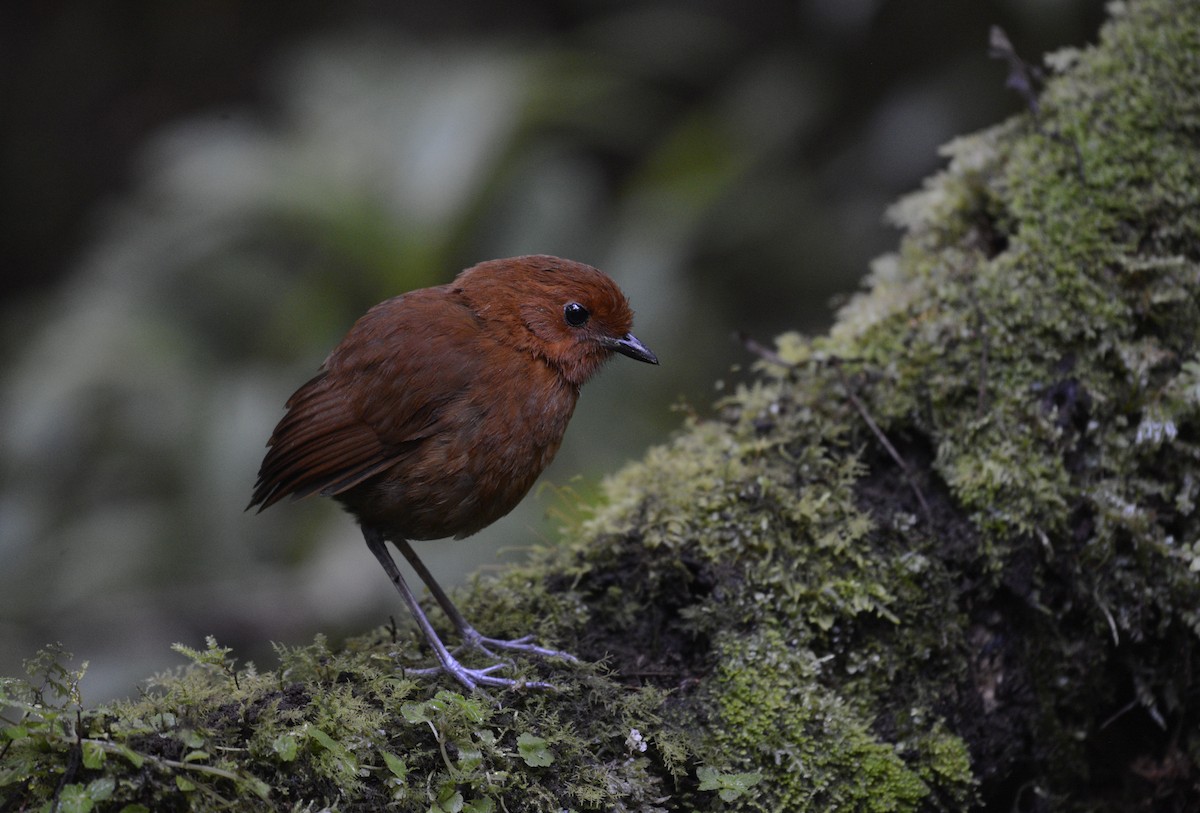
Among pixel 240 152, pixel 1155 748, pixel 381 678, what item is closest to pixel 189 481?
pixel 240 152

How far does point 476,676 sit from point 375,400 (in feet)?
2.54

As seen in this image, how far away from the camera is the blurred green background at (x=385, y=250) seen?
5.17m

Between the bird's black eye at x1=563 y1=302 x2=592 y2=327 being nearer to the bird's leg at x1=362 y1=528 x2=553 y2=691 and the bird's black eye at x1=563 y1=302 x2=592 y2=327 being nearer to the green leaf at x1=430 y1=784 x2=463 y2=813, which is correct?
the bird's leg at x1=362 y1=528 x2=553 y2=691

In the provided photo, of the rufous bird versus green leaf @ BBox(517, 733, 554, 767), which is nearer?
green leaf @ BBox(517, 733, 554, 767)

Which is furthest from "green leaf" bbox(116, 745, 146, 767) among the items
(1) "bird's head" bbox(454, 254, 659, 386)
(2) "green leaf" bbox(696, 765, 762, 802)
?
(1) "bird's head" bbox(454, 254, 659, 386)

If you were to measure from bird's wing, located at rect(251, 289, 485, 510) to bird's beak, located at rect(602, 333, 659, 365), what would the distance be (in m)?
0.42

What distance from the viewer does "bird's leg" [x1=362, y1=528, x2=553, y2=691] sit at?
91.7 inches

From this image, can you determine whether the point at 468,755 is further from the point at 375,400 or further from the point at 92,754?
the point at 375,400

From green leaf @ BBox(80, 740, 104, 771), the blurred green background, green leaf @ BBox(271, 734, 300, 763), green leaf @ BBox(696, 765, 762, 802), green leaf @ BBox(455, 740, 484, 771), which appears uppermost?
the blurred green background

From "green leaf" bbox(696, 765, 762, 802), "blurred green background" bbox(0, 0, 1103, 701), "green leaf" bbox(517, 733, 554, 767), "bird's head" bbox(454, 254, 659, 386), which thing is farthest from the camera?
"blurred green background" bbox(0, 0, 1103, 701)

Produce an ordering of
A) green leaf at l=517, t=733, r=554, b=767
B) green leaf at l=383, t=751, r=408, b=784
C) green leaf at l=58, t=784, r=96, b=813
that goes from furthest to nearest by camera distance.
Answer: green leaf at l=517, t=733, r=554, b=767 → green leaf at l=383, t=751, r=408, b=784 → green leaf at l=58, t=784, r=96, b=813

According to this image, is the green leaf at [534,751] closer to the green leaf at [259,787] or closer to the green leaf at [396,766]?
the green leaf at [396,766]

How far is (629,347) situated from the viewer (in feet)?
9.82

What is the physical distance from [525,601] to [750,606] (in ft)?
1.99
